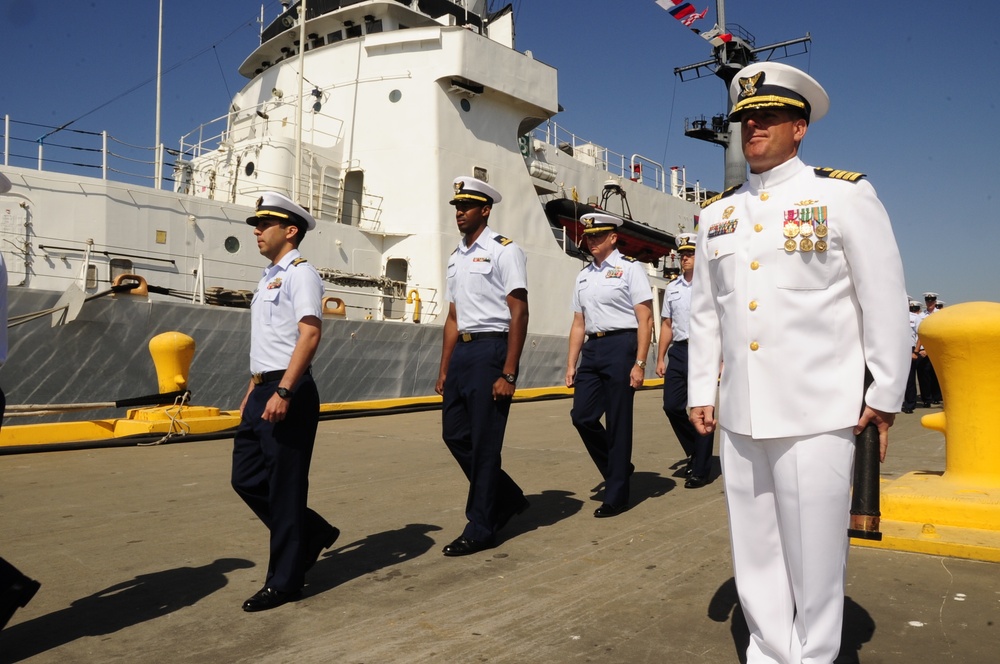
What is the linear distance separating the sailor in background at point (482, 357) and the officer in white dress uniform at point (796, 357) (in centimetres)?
170

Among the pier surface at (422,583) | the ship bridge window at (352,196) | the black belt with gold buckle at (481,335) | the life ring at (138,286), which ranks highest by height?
the ship bridge window at (352,196)

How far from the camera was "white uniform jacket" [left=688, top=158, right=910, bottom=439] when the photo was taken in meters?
1.96

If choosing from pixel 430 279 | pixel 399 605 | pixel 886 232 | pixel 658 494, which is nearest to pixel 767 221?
pixel 886 232

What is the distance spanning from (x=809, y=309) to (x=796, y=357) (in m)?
0.13

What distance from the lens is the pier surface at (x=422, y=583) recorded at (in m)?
2.46

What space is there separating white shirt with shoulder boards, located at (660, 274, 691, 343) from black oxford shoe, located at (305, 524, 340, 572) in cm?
358

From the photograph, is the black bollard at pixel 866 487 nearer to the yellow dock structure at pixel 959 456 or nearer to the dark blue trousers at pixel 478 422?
the yellow dock structure at pixel 959 456

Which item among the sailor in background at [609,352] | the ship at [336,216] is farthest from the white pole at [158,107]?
the sailor in background at [609,352]

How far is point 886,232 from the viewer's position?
6.55 feet

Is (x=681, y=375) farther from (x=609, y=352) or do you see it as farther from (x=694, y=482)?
(x=609, y=352)

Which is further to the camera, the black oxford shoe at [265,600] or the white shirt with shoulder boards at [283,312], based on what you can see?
the white shirt with shoulder boards at [283,312]

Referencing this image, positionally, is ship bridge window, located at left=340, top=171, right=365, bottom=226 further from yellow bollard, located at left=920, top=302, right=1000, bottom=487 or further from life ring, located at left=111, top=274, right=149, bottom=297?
yellow bollard, located at left=920, top=302, right=1000, bottom=487

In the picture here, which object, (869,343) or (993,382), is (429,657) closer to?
(869,343)

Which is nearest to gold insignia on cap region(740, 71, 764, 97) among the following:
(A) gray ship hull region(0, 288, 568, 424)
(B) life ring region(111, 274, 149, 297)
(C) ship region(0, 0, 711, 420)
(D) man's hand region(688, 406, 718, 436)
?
(D) man's hand region(688, 406, 718, 436)
